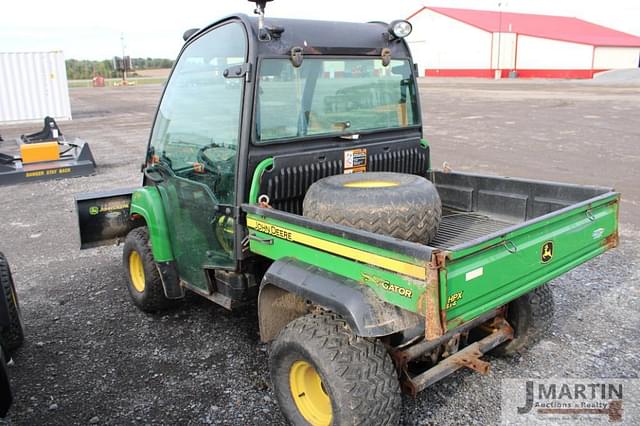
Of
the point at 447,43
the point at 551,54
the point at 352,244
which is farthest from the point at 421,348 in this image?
the point at 447,43

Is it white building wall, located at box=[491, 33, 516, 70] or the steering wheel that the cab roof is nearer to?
the steering wheel

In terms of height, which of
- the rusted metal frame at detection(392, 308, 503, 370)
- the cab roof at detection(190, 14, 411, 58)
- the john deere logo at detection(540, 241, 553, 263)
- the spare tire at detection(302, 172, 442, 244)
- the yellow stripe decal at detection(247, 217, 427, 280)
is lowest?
the rusted metal frame at detection(392, 308, 503, 370)

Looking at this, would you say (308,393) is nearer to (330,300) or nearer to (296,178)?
(330,300)

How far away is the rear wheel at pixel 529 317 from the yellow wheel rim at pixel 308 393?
1.38 meters

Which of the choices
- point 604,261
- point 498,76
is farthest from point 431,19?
point 604,261

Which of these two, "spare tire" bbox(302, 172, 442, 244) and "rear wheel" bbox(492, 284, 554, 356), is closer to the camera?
"spare tire" bbox(302, 172, 442, 244)

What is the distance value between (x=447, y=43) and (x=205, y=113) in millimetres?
51836

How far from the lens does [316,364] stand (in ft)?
8.84

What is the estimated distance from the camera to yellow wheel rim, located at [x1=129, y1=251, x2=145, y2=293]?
15.3ft

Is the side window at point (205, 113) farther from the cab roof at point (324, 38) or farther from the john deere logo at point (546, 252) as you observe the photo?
the john deere logo at point (546, 252)

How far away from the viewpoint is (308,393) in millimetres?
3031

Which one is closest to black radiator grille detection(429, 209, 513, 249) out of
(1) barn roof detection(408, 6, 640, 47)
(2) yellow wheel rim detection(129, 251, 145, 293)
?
(2) yellow wheel rim detection(129, 251, 145, 293)

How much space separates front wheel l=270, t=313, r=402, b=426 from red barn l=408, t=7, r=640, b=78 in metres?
45.7

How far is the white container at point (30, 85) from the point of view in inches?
800
